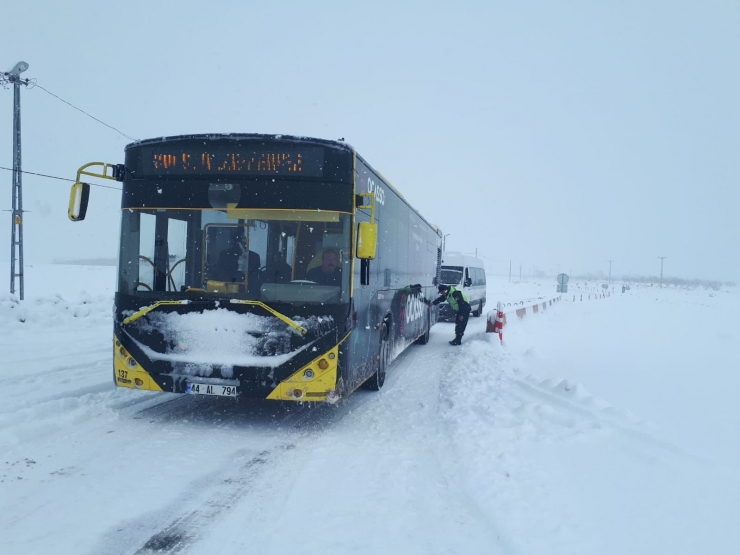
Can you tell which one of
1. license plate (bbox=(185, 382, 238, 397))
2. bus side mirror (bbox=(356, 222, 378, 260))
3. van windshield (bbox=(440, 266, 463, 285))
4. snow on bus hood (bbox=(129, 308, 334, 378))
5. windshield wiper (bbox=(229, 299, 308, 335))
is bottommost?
license plate (bbox=(185, 382, 238, 397))

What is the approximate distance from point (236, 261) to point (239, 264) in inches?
1.9

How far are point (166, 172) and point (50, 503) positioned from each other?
3.62m

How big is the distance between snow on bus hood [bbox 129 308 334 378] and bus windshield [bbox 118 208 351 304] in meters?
0.26

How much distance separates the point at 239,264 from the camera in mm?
6207

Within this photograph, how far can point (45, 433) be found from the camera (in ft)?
18.8

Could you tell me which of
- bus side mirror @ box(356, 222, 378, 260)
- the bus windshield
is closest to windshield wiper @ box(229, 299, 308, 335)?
the bus windshield

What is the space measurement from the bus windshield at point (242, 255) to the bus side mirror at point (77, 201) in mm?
559

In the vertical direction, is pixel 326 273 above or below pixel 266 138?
below

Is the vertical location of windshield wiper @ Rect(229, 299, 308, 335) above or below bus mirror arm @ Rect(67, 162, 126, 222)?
below

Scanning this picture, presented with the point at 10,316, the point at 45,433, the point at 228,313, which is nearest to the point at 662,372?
the point at 228,313

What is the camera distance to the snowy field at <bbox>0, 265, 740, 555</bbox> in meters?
3.75

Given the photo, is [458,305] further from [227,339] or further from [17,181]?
[17,181]

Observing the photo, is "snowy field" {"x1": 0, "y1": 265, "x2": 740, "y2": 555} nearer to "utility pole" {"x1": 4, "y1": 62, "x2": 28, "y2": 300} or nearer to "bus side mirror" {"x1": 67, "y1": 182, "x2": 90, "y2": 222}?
"bus side mirror" {"x1": 67, "y1": 182, "x2": 90, "y2": 222}

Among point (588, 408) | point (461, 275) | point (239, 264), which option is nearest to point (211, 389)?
point (239, 264)
